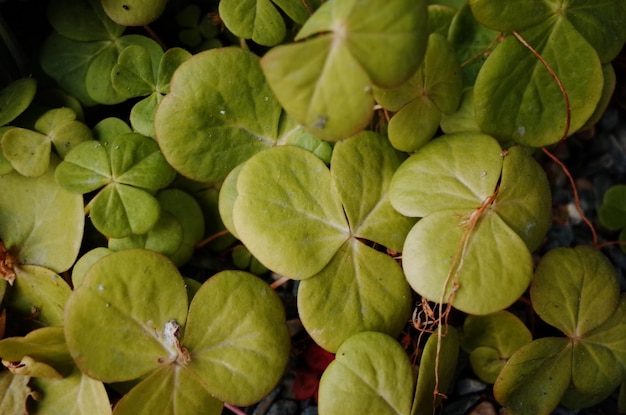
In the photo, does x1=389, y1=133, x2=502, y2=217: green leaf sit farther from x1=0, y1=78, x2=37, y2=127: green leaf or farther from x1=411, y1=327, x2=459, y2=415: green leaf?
x1=0, y1=78, x2=37, y2=127: green leaf

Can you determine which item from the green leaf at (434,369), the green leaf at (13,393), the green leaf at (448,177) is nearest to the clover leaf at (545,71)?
the green leaf at (448,177)

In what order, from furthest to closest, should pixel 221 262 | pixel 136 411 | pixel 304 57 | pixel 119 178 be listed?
pixel 221 262 < pixel 119 178 < pixel 136 411 < pixel 304 57

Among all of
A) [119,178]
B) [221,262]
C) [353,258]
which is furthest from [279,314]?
[119,178]

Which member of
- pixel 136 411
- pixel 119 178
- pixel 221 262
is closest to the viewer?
pixel 136 411

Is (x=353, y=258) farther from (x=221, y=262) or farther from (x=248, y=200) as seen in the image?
(x=221, y=262)

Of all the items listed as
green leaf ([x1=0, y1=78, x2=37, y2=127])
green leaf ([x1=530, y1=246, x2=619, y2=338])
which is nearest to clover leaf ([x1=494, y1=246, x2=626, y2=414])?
green leaf ([x1=530, y1=246, x2=619, y2=338])

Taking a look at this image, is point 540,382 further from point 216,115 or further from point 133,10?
point 133,10
